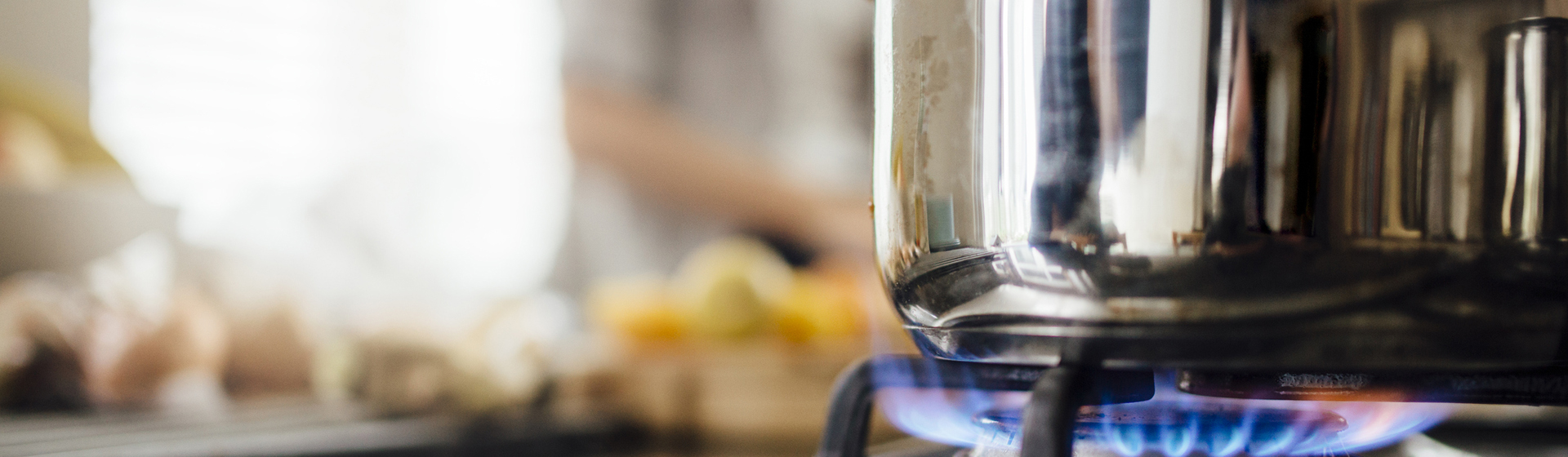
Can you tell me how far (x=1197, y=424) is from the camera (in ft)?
0.72

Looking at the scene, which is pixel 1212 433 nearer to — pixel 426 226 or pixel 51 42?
pixel 51 42

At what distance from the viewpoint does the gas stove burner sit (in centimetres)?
21

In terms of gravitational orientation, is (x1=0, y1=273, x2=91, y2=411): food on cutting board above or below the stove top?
below

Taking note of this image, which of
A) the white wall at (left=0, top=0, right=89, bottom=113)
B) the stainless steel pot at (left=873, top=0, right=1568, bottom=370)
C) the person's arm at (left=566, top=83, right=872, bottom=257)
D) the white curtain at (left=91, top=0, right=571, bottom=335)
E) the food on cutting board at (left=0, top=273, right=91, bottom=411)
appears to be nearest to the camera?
the stainless steel pot at (left=873, top=0, right=1568, bottom=370)

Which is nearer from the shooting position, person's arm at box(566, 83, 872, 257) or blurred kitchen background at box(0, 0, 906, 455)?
blurred kitchen background at box(0, 0, 906, 455)

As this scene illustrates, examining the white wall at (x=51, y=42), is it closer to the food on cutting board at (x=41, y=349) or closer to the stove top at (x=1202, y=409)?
the food on cutting board at (x=41, y=349)

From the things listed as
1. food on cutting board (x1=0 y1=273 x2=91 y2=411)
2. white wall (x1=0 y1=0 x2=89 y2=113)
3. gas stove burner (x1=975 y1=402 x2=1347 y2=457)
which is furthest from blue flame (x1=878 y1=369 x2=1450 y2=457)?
white wall (x1=0 y1=0 x2=89 y2=113)

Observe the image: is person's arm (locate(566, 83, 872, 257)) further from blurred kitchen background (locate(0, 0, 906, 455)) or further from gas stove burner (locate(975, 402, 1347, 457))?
gas stove burner (locate(975, 402, 1347, 457))

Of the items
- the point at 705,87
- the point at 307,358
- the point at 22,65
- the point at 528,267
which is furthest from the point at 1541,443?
the point at 705,87

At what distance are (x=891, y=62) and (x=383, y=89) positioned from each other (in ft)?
4.29

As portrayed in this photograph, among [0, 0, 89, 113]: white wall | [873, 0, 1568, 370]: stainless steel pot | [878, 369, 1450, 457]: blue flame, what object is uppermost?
[0, 0, 89, 113]: white wall

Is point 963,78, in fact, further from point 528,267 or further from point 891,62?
point 528,267

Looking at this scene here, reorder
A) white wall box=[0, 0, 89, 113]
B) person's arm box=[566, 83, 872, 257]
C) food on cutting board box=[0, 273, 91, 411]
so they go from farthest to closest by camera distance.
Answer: person's arm box=[566, 83, 872, 257] < white wall box=[0, 0, 89, 113] < food on cutting board box=[0, 273, 91, 411]

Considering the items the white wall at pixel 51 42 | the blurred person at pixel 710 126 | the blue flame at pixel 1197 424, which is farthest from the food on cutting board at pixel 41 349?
the blurred person at pixel 710 126
